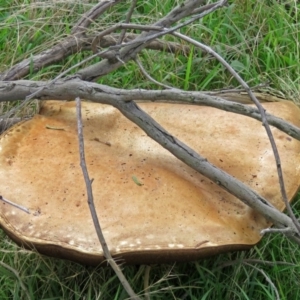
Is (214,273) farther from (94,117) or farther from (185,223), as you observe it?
(94,117)

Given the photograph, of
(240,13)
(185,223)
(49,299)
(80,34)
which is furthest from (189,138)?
(240,13)

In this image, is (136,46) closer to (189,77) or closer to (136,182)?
(136,182)

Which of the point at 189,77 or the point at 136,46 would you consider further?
the point at 189,77

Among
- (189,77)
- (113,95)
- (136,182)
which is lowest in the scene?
(189,77)

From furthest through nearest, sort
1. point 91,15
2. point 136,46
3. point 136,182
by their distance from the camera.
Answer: point 91,15, point 136,46, point 136,182

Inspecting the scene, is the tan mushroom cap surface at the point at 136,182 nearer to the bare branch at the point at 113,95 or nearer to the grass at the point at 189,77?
the bare branch at the point at 113,95

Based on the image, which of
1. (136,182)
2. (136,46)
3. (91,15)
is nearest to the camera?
(136,182)

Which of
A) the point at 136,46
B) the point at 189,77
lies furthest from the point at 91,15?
the point at 136,46
